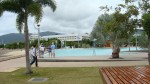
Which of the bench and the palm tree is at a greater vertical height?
the palm tree

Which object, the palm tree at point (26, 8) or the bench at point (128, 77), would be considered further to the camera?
the palm tree at point (26, 8)

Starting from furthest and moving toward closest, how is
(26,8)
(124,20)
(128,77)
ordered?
1. (124,20)
2. (26,8)
3. (128,77)

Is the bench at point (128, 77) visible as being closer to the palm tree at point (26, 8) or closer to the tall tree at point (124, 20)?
the palm tree at point (26, 8)

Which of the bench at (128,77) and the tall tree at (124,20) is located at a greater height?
the tall tree at (124,20)

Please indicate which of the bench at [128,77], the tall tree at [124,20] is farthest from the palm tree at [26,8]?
the bench at [128,77]

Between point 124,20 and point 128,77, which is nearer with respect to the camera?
point 128,77

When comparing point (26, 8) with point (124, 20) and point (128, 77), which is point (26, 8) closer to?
point (124, 20)

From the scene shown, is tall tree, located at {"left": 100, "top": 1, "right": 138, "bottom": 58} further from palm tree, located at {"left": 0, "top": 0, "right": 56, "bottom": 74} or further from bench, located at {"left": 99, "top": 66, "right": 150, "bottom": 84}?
bench, located at {"left": 99, "top": 66, "right": 150, "bottom": 84}

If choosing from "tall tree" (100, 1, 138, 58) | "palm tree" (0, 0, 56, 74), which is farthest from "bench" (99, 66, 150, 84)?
"tall tree" (100, 1, 138, 58)

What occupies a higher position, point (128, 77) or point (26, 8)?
point (26, 8)

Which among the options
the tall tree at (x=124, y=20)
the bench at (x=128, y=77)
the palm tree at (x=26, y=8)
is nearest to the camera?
the bench at (x=128, y=77)

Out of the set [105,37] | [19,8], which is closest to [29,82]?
→ [19,8]

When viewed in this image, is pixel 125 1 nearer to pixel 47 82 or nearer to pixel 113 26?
pixel 113 26

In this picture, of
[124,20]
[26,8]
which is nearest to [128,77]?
[26,8]
